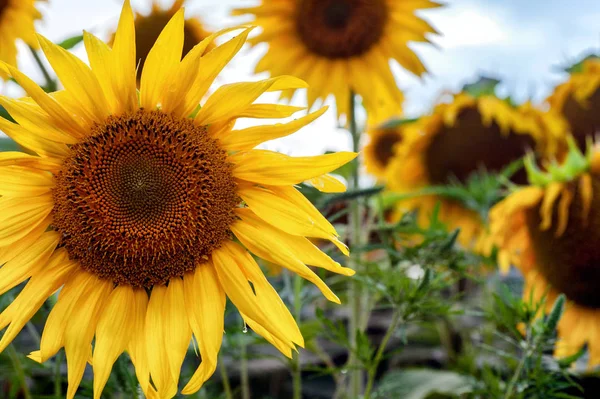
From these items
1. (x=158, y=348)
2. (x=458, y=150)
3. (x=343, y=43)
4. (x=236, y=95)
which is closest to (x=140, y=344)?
(x=158, y=348)

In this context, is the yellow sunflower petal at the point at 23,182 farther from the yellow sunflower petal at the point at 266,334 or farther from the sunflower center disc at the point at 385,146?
the sunflower center disc at the point at 385,146

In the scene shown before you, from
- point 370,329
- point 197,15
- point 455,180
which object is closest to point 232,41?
point 197,15

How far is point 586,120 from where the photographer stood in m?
1.77

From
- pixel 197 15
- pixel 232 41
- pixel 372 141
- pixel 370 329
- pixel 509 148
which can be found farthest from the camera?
pixel 372 141

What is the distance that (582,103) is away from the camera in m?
1.76

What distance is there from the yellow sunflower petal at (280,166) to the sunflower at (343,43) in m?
0.54

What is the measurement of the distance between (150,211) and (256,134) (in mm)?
122

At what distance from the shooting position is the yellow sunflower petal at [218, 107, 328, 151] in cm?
55

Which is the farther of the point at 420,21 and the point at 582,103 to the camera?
the point at 582,103

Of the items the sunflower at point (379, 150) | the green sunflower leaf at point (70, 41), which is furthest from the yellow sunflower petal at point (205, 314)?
the sunflower at point (379, 150)

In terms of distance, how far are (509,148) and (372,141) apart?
18.1 inches

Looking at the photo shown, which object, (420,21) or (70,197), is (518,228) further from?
(70,197)

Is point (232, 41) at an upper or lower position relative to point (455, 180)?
upper

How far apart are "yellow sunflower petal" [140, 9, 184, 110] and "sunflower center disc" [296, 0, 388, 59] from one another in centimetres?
62
